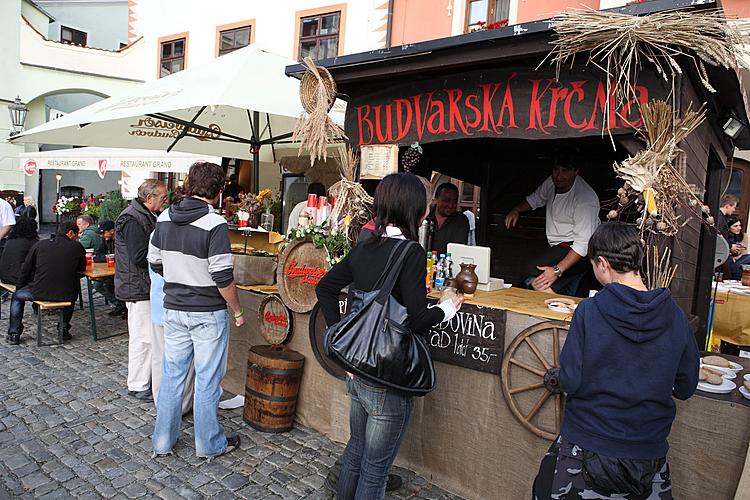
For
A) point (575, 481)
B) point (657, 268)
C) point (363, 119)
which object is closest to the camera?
point (575, 481)

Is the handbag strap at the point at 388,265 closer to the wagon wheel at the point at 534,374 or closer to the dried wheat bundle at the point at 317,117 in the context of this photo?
the wagon wheel at the point at 534,374

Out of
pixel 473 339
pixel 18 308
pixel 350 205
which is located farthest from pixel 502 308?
pixel 18 308

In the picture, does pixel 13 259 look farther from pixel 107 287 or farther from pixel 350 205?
pixel 350 205

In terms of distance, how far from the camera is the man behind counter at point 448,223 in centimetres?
515

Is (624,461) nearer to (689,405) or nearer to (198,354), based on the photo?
(689,405)

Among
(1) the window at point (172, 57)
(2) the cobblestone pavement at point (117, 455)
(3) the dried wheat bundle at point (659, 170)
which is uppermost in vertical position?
(1) the window at point (172, 57)

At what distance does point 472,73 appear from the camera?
3.47m

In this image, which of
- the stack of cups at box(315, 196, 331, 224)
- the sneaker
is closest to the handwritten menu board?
the stack of cups at box(315, 196, 331, 224)

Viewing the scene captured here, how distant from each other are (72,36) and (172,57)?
12.9 metres

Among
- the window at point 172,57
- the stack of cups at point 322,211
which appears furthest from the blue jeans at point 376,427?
the window at point 172,57

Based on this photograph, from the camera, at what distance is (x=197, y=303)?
3273 mm

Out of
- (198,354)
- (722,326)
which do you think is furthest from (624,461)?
(722,326)

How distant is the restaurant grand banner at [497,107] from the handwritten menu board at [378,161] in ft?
0.27

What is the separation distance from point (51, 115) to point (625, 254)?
2347 cm
